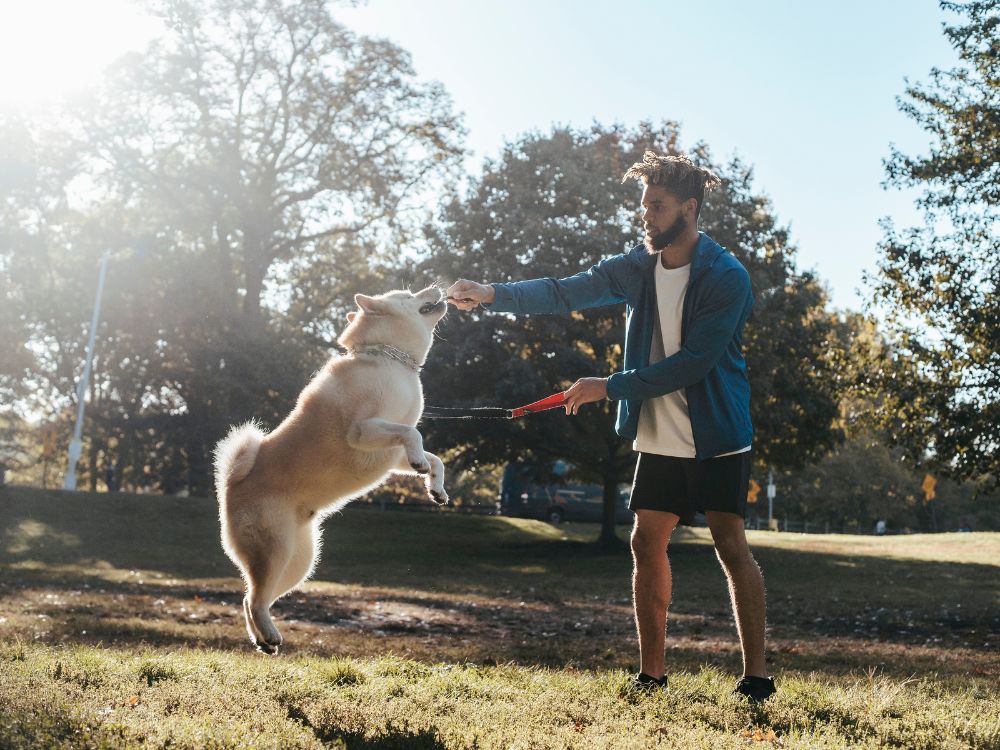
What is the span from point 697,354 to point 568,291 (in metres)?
0.97

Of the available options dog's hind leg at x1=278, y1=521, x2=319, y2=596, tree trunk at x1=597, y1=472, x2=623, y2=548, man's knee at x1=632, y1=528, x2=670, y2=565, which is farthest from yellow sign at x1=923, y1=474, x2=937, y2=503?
dog's hind leg at x1=278, y1=521, x2=319, y2=596

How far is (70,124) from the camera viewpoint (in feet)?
94.8

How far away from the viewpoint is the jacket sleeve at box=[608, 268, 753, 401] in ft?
15.9

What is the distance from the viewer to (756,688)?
16.4 ft

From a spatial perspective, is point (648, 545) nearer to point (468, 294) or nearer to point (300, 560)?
point (468, 294)

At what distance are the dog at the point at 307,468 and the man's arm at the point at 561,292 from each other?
2.35 feet

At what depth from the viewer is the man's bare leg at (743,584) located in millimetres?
4934

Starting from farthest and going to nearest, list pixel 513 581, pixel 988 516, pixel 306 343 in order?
pixel 988 516, pixel 306 343, pixel 513 581

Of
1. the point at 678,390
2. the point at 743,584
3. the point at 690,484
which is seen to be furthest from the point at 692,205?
the point at 743,584

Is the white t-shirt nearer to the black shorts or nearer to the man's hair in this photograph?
the black shorts

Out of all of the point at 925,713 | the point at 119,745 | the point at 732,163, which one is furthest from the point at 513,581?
the point at 119,745

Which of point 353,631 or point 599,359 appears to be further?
point 599,359

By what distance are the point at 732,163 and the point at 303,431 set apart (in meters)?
21.3

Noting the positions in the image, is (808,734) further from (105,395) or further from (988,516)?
(988,516)
